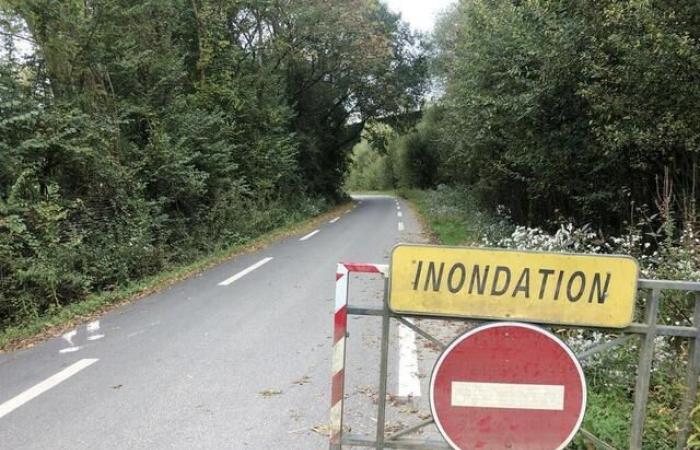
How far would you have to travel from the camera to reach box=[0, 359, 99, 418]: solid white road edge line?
422 centimetres

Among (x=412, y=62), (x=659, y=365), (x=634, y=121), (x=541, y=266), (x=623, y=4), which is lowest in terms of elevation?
(x=659, y=365)

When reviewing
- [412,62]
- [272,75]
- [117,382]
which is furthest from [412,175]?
[117,382]

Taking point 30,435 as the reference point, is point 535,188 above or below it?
above

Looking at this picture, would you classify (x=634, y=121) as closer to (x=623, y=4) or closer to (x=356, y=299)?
(x=623, y=4)

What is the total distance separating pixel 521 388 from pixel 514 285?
0.54 metres

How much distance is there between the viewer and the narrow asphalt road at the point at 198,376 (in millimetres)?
3723

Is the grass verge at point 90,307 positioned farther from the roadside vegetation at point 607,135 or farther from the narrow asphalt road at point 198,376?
the roadside vegetation at point 607,135

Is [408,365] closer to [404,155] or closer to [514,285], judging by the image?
[514,285]

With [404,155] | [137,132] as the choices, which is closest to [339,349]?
[137,132]

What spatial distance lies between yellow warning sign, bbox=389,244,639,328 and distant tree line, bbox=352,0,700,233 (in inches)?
99.3

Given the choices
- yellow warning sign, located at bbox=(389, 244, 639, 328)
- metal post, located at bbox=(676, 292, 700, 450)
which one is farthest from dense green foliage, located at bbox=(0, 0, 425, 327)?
metal post, located at bbox=(676, 292, 700, 450)

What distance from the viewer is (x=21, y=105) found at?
855 centimetres

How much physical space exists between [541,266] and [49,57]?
10.9m

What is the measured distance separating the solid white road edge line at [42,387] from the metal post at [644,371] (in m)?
4.43
